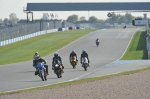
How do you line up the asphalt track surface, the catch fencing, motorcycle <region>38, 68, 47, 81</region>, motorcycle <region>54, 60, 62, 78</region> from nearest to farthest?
motorcycle <region>38, 68, 47, 81</region> → the asphalt track surface → motorcycle <region>54, 60, 62, 78</region> → the catch fencing

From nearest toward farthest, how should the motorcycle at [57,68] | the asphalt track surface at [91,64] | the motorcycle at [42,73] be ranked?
the motorcycle at [42,73] < the asphalt track surface at [91,64] < the motorcycle at [57,68]

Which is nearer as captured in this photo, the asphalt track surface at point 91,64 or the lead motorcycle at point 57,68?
the asphalt track surface at point 91,64

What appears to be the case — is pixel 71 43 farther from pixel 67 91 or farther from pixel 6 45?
pixel 67 91

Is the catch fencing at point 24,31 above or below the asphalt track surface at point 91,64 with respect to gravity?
above

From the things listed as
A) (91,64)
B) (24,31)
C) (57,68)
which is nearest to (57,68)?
(57,68)

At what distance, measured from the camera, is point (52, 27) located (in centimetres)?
11600

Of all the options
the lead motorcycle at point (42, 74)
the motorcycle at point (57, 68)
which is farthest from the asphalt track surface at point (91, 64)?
the motorcycle at point (57, 68)

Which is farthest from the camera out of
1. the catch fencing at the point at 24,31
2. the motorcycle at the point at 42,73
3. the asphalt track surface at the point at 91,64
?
the catch fencing at the point at 24,31

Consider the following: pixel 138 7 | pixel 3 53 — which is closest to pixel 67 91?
pixel 3 53

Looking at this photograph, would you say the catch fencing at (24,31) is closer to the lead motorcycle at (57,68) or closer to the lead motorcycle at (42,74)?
the lead motorcycle at (57,68)

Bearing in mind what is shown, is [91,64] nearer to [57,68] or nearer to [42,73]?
[57,68]

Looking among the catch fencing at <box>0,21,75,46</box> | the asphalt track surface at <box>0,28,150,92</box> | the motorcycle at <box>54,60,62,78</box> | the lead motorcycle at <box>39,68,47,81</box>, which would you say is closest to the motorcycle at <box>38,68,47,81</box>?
the lead motorcycle at <box>39,68,47,81</box>

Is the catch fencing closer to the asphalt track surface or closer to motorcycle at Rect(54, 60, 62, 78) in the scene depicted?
the asphalt track surface

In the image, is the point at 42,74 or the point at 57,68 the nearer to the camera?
the point at 42,74
